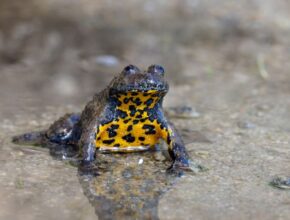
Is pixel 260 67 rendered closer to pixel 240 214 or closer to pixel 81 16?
pixel 81 16

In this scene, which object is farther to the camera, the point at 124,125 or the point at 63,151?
the point at 63,151

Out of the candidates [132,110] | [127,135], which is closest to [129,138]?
[127,135]

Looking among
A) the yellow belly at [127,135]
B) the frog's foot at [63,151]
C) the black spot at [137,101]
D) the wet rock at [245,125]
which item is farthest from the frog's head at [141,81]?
the wet rock at [245,125]

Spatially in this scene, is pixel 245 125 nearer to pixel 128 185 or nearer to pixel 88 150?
pixel 88 150

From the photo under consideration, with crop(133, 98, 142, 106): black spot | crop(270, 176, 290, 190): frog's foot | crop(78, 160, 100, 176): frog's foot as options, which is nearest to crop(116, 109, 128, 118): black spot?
crop(133, 98, 142, 106): black spot

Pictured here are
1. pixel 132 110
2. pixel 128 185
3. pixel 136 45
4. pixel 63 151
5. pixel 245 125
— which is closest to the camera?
pixel 128 185

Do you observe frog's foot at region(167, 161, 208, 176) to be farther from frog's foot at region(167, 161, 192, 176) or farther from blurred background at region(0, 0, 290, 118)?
blurred background at region(0, 0, 290, 118)
